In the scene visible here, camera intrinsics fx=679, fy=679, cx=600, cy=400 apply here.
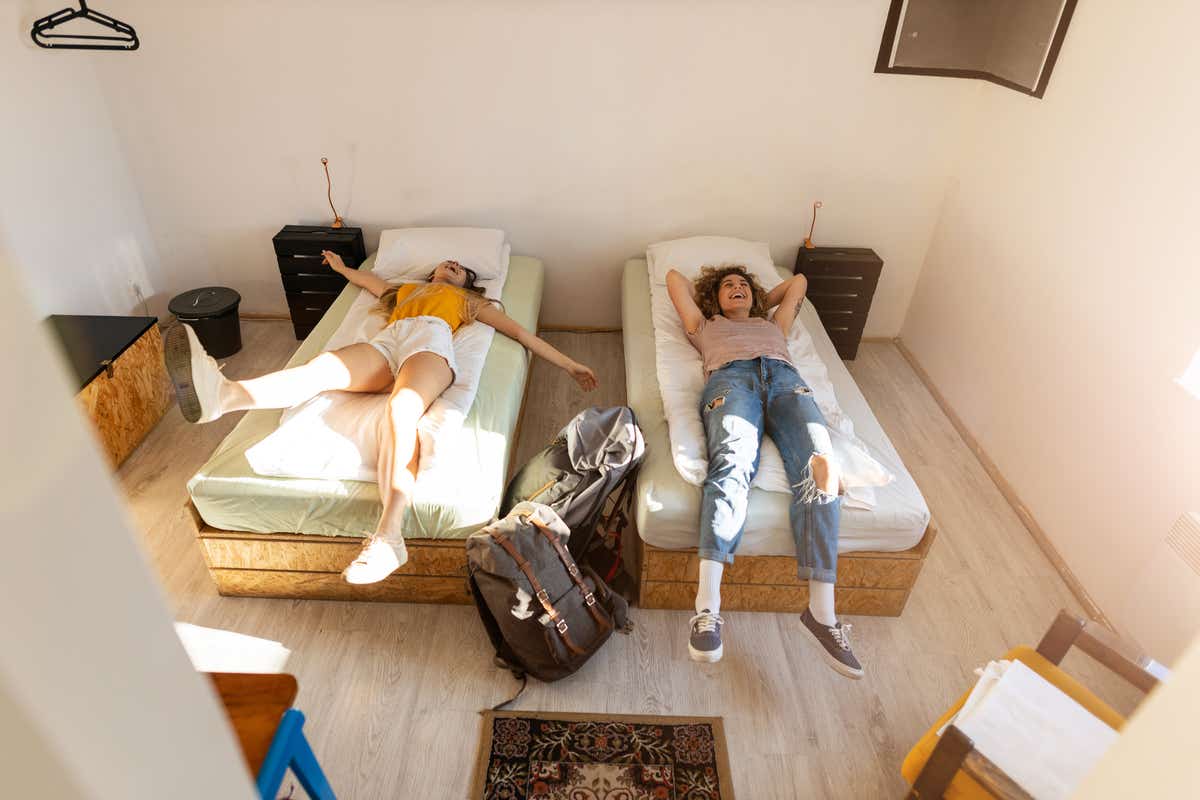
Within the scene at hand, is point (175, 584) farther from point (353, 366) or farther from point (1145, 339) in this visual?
point (1145, 339)

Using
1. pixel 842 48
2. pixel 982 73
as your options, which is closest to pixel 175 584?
pixel 842 48

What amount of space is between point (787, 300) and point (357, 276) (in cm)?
186

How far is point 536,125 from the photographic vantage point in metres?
3.18

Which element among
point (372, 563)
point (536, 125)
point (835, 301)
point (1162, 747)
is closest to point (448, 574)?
point (372, 563)

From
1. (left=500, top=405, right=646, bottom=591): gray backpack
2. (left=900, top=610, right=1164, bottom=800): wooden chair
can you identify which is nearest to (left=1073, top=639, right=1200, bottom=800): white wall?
(left=900, top=610, right=1164, bottom=800): wooden chair

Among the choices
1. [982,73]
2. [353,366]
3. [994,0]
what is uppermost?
[994,0]

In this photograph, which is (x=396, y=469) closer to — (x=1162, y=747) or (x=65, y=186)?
(x=1162, y=747)

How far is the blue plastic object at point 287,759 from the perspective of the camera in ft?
3.23

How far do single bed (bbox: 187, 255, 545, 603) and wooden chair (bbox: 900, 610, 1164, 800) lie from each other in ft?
4.09

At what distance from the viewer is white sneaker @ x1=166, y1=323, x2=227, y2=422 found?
171 cm

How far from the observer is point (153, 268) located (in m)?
3.47

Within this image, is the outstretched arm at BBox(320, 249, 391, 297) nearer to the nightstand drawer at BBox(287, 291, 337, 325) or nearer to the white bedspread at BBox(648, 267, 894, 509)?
the nightstand drawer at BBox(287, 291, 337, 325)

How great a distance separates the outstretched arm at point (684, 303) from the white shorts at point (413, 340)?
0.91m

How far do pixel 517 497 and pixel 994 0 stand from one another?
2875 mm
